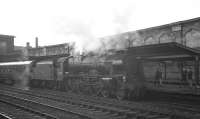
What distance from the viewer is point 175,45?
1134 cm

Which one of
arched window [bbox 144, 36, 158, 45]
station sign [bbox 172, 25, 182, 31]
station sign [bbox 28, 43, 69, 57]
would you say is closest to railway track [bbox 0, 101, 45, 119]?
station sign [bbox 172, 25, 182, 31]

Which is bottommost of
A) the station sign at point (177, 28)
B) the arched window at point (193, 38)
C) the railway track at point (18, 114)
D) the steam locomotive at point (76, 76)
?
the railway track at point (18, 114)

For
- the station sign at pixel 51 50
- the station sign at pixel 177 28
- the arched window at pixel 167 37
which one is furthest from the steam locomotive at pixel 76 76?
the station sign at pixel 177 28

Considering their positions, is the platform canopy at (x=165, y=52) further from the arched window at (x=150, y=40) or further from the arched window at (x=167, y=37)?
the arched window at (x=150, y=40)

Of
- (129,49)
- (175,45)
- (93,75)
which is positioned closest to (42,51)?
(93,75)

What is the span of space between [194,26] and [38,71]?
1490 centimetres

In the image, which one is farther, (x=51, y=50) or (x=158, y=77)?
(x=51, y=50)

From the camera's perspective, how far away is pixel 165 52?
12.8 m

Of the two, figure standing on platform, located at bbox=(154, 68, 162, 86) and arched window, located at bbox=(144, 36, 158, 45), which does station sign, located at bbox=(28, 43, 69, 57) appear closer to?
arched window, located at bbox=(144, 36, 158, 45)

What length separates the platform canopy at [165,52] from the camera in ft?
37.5

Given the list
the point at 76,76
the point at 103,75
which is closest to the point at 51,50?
the point at 76,76

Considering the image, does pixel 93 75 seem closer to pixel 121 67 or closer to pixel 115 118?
pixel 121 67

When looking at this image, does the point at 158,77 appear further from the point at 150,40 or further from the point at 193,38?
the point at 150,40

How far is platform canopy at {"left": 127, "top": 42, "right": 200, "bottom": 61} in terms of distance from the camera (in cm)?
1144
